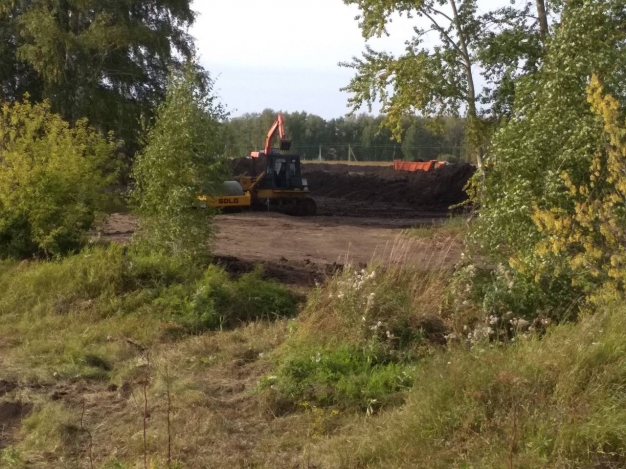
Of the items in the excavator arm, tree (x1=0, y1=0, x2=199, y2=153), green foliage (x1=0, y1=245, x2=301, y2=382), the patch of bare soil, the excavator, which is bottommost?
the patch of bare soil

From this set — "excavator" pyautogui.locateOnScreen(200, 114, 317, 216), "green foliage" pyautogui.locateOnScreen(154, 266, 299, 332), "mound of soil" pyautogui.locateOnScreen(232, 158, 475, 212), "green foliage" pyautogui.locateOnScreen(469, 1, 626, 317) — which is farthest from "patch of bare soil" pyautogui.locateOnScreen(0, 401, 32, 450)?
"mound of soil" pyautogui.locateOnScreen(232, 158, 475, 212)

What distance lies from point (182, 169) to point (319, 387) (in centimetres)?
636

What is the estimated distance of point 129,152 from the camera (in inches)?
1291

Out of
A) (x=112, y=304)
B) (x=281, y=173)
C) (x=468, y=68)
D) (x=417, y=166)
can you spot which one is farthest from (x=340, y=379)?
(x=417, y=166)

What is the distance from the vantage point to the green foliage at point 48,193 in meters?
14.1

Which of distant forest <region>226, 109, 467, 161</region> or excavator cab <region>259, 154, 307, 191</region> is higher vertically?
distant forest <region>226, 109, 467, 161</region>

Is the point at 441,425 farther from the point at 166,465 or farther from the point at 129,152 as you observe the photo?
the point at 129,152

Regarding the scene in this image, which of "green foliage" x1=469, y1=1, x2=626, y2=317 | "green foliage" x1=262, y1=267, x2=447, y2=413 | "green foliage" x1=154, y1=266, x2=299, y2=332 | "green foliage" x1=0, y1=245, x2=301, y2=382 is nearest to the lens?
"green foliage" x1=262, y1=267, x2=447, y2=413

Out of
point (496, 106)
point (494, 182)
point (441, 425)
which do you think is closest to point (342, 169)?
point (496, 106)

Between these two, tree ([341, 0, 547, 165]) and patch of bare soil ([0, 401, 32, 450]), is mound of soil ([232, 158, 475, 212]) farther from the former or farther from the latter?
patch of bare soil ([0, 401, 32, 450])

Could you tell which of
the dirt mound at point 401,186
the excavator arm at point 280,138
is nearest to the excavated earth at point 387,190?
the dirt mound at point 401,186

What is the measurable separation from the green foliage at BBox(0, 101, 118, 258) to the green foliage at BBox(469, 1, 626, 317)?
748 cm

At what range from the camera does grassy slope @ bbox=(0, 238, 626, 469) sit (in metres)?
5.75

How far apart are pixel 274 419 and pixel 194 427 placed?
729 millimetres
